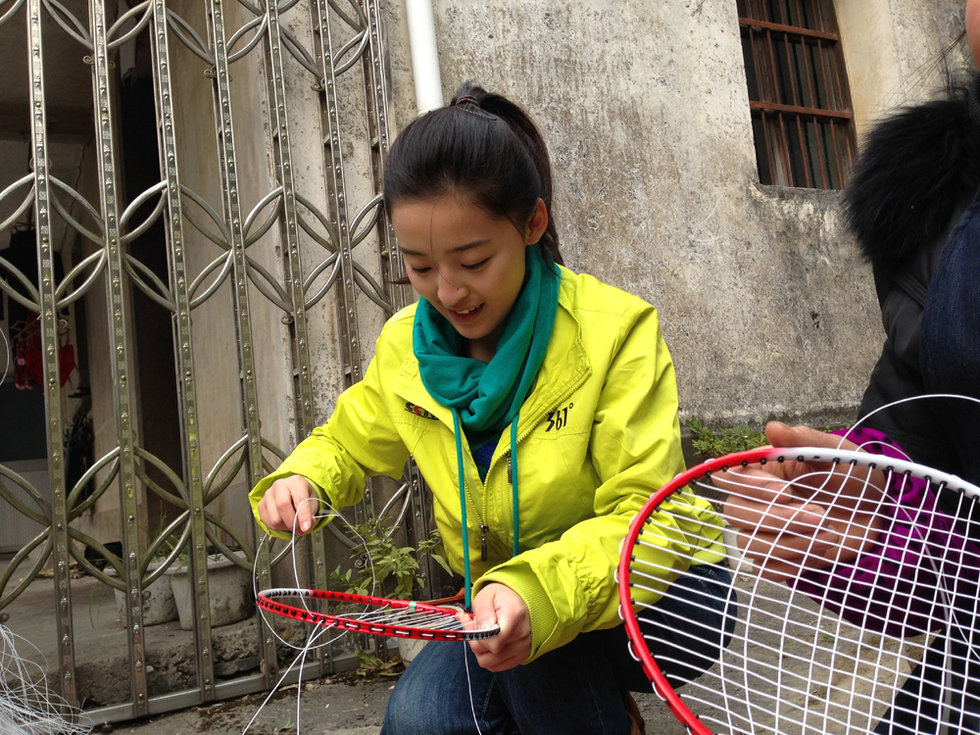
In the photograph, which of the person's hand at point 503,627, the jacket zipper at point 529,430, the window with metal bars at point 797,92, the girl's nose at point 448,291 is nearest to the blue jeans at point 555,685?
the jacket zipper at point 529,430

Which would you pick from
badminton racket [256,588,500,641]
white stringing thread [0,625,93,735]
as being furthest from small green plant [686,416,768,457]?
white stringing thread [0,625,93,735]

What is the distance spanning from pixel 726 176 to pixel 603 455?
3079 millimetres

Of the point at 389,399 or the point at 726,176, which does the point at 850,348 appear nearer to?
Result: the point at 726,176

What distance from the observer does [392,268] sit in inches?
130

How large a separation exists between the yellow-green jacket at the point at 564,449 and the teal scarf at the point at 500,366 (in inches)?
Answer: 1.3

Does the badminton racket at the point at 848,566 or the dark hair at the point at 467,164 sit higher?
the dark hair at the point at 467,164

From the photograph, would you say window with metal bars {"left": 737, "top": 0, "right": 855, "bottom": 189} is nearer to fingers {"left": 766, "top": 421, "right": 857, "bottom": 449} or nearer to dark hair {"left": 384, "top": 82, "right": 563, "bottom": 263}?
dark hair {"left": 384, "top": 82, "right": 563, "bottom": 263}

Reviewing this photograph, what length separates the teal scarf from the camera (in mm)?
1590

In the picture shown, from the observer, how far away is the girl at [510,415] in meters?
1.51

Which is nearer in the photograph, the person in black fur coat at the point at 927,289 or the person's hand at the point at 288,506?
the person in black fur coat at the point at 927,289

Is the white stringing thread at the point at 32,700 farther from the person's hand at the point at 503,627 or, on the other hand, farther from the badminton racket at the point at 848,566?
the badminton racket at the point at 848,566

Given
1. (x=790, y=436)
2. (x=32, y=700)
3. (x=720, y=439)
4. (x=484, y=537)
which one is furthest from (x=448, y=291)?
(x=720, y=439)

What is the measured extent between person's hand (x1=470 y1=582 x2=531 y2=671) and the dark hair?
703 mm

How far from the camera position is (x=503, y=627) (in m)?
1.17
